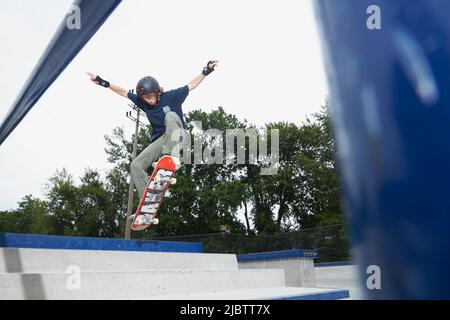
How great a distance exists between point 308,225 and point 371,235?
122 ft

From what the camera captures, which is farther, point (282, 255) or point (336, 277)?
point (336, 277)

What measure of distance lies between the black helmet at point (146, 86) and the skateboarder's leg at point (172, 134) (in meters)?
0.53

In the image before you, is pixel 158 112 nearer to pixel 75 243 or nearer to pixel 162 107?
pixel 162 107

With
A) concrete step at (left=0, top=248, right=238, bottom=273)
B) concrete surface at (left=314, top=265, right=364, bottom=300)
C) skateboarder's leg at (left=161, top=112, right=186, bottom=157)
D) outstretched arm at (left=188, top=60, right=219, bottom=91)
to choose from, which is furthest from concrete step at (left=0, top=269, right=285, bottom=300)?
concrete surface at (left=314, top=265, right=364, bottom=300)

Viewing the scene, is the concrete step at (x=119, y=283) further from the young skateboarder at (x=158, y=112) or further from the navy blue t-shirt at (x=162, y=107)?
the navy blue t-shirt at (x=162, y=107)

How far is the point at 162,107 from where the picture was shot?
570 centimetres

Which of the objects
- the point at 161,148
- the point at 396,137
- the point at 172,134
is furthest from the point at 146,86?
the point at 396,137

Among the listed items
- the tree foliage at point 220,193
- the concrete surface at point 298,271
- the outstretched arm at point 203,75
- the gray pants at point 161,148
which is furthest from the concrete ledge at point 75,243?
the tree foliage at point 220,193

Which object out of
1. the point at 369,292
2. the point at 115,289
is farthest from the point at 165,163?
the point at 369,292

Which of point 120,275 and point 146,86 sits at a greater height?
point 146,86

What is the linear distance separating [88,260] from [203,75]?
331 cm

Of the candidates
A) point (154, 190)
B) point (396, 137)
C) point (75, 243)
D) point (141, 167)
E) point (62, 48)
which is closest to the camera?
point (396, 137)

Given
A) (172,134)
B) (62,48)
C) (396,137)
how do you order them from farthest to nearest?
(172,134), (62,48), (396,137)

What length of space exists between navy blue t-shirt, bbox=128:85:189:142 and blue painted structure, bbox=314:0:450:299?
215 inches
